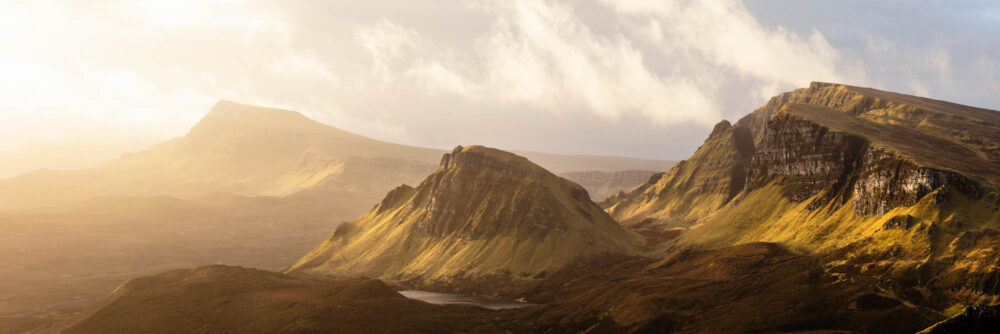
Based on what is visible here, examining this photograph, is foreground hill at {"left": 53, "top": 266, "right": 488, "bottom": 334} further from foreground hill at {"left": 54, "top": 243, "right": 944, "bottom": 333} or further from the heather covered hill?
the heather covered hill

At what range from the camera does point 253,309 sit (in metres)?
154

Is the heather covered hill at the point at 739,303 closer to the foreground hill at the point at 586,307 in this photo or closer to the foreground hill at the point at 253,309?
the foreground hill at the point at 586,307

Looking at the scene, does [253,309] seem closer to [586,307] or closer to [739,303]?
[586,307]

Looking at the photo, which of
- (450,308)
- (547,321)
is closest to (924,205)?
(547,321)

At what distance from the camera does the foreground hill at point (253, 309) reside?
143 m

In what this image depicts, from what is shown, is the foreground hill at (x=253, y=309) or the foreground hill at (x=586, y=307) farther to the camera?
the foreground hill at (x=253, y=309)

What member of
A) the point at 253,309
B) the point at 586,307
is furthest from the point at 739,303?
the point at 253,309

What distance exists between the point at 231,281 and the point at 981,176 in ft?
722

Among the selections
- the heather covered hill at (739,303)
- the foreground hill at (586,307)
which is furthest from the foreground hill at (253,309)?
the heather covered hill at (739,303)

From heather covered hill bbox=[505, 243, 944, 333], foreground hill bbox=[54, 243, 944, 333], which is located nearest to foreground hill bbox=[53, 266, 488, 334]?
foreground hill bbox=[54, 243, 944, 333]

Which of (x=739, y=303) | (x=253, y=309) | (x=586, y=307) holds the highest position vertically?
(x=739, y=303)

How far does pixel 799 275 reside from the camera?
140000 mm

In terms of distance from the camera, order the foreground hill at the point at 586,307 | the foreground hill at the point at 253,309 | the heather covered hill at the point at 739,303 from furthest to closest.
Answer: the foreground hill at the point at 253,309
the foreground hill at the point at 586,307
the heather covered hill at the point at 739,303

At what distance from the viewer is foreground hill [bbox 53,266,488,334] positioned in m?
143
